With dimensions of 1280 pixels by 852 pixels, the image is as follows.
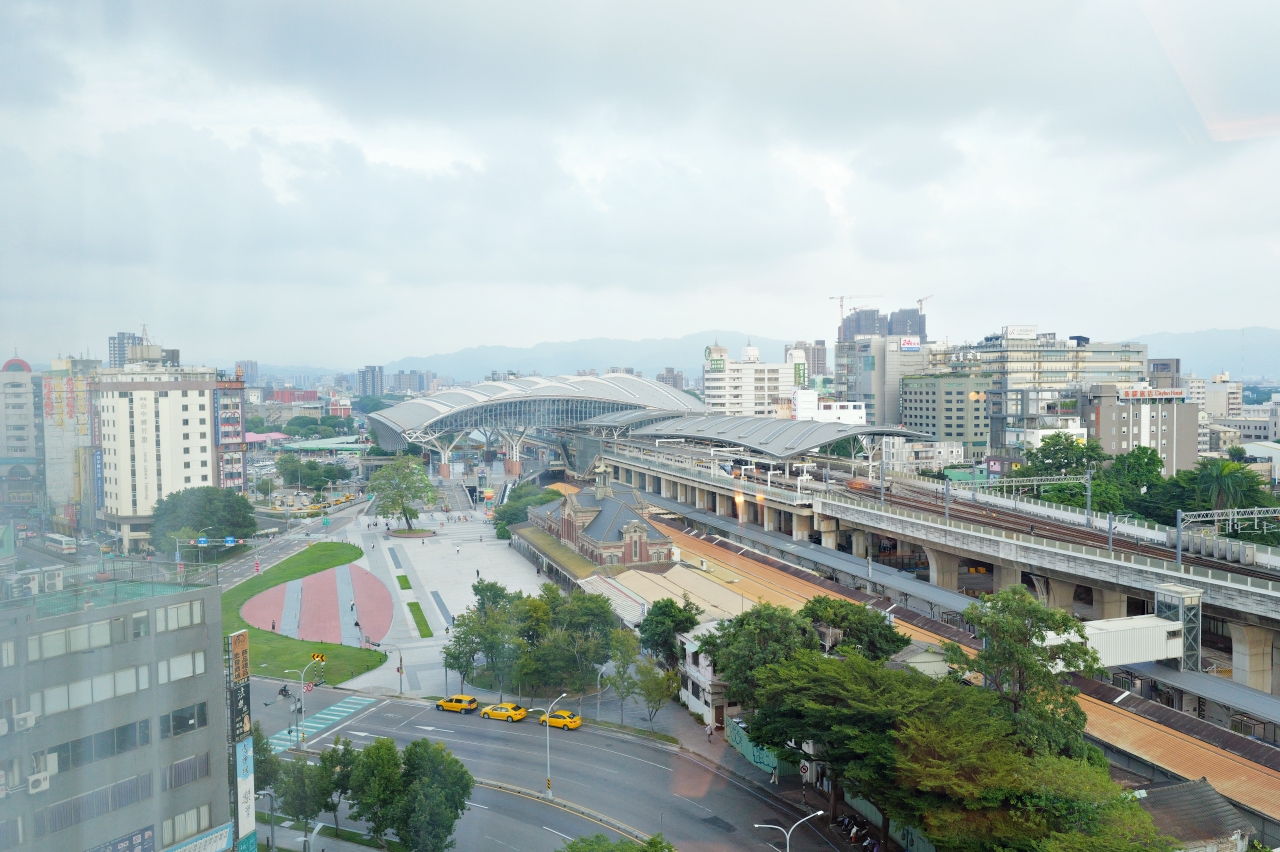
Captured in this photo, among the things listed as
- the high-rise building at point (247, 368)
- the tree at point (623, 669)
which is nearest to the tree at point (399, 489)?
the high-rise building at point (247, 368)

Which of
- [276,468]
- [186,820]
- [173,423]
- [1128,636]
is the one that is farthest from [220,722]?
[276,468]

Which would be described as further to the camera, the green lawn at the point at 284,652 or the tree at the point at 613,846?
the green lawn at the point at 284,652

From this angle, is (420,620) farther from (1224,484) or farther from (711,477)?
(1224,484)

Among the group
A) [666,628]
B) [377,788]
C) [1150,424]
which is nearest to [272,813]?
[377,788]

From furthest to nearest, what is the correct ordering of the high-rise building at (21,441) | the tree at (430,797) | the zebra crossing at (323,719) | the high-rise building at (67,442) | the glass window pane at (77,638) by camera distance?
the zebra crossing at (323,719) < the tree at (430,797) < the glass window pane at (77,638) < the high-rise building at (67,442) < the high-rise building at (21,441)

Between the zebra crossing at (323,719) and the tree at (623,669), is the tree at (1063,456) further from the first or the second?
the zebra crossing at (323,719)

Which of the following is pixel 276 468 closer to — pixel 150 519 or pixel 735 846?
pixel 150 519
